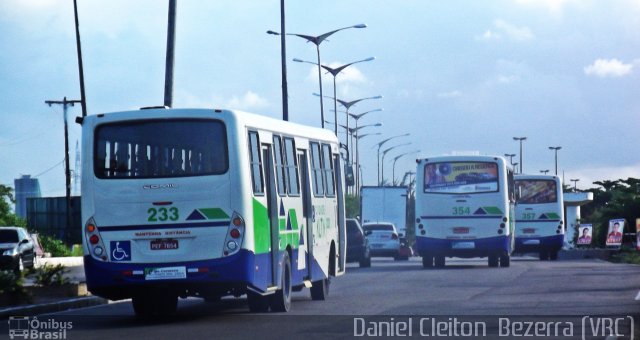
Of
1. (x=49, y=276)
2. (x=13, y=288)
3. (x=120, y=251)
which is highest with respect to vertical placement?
(x=120, y=251)

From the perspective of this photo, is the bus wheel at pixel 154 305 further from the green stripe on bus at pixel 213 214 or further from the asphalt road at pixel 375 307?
the green stripe on bus at pixel 213 214

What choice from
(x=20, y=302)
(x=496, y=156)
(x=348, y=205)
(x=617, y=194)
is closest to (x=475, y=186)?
(x=496, y=156)

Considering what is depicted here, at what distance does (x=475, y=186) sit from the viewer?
41000mm

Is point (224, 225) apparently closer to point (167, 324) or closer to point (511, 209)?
point (167, 324)

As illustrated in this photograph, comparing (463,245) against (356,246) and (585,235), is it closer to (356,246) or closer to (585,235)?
(356,246)

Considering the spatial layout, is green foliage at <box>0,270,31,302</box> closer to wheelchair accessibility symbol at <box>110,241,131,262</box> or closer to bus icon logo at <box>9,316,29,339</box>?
bus icon logo at <box>9,316,29,339</box>

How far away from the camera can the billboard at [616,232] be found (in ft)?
182

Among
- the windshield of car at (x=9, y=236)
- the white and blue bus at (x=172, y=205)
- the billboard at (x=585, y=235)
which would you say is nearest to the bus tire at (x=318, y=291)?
the white and blue bus at (x=172, y=205)

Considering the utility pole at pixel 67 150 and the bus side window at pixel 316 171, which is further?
the utility pole at pixel 67 150

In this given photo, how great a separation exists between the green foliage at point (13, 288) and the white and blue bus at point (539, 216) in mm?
34813

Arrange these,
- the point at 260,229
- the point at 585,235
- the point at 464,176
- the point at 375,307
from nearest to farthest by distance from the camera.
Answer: the point at 260,229, the point at 375,307, the point at 464,176, the point at 585,235

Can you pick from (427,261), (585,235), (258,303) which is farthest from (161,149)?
(585,235)

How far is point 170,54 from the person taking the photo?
33.3 metres

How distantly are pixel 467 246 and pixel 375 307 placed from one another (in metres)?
19.3
